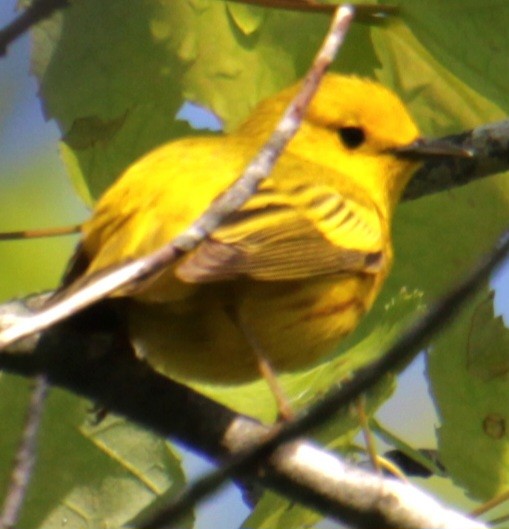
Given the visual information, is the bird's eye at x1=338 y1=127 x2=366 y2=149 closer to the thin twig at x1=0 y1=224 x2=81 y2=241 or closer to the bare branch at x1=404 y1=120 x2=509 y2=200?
the bare branch at x1=404 y1=120 x2=509 y2=200

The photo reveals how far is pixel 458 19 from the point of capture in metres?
A: 2.52

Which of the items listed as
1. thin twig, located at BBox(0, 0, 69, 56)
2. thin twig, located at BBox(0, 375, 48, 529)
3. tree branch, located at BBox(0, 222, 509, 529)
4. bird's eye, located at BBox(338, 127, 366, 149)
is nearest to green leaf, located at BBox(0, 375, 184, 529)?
tree branch, located at BBox(0, 222, 509, 529)

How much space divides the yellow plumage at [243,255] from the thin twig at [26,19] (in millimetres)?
741

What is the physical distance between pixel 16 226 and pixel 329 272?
65.2 inches

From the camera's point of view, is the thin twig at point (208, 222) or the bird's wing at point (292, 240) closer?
the thin twig at point (208, 222)

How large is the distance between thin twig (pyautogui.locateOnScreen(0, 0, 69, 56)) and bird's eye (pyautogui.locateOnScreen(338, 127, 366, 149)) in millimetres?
1984

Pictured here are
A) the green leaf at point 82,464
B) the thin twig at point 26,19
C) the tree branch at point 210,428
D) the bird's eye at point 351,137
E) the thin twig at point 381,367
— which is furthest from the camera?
the bird's eye at point 351,137

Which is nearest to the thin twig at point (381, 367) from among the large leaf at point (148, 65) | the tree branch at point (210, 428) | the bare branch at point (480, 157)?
the tree branch at point (210, 428)

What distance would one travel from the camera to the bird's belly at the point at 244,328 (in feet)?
8.59

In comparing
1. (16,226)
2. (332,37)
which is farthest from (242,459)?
(16,226)

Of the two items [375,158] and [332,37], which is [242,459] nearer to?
[332,37]

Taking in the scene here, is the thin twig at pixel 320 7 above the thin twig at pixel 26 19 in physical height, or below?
below

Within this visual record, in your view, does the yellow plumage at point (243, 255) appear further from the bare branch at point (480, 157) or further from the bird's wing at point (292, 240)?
the bare branch at point (480, 157)

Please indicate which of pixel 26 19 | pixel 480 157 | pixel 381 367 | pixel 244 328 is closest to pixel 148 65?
pixel 244 328
